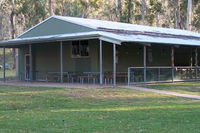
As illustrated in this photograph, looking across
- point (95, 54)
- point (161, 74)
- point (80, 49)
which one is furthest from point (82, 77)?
point (161, 74)

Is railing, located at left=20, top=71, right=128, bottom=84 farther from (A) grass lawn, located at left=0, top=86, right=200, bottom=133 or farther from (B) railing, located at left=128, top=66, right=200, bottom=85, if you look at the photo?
(A) grass lawn, located at left=0, top=86, right=200, bottom=133

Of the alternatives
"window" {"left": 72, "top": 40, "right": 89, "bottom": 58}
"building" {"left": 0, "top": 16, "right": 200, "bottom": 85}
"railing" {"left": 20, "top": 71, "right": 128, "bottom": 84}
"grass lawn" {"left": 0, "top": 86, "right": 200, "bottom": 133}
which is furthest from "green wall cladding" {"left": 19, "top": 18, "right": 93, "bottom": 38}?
"grass lawn" {"left": 0, "top": 86, "right": 200, "bottom": 133}

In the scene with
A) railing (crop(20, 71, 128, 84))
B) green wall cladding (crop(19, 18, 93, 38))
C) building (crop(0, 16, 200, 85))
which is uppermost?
green wall cladding (crop(19, 18, 93, 38))

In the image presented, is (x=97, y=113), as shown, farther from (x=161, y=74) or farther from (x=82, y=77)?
(x=161, y=74)

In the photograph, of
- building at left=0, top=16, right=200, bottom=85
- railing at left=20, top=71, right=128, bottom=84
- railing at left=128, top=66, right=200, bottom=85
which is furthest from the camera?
railing at left=20, top=71, right=128, bottom=84

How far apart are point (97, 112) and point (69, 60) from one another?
14.2m

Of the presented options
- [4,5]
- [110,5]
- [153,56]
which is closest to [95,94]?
[153,56]

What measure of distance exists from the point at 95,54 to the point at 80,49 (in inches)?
55.9

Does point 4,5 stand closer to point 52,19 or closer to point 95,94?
point 52,19

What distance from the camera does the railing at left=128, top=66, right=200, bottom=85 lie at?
22.2 m

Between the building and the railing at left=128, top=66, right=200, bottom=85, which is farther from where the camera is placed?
the building

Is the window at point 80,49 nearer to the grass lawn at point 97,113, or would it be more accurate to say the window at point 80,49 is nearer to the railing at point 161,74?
the railing at point 161,74

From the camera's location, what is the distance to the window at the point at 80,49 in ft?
80.7

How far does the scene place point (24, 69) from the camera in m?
29.1
